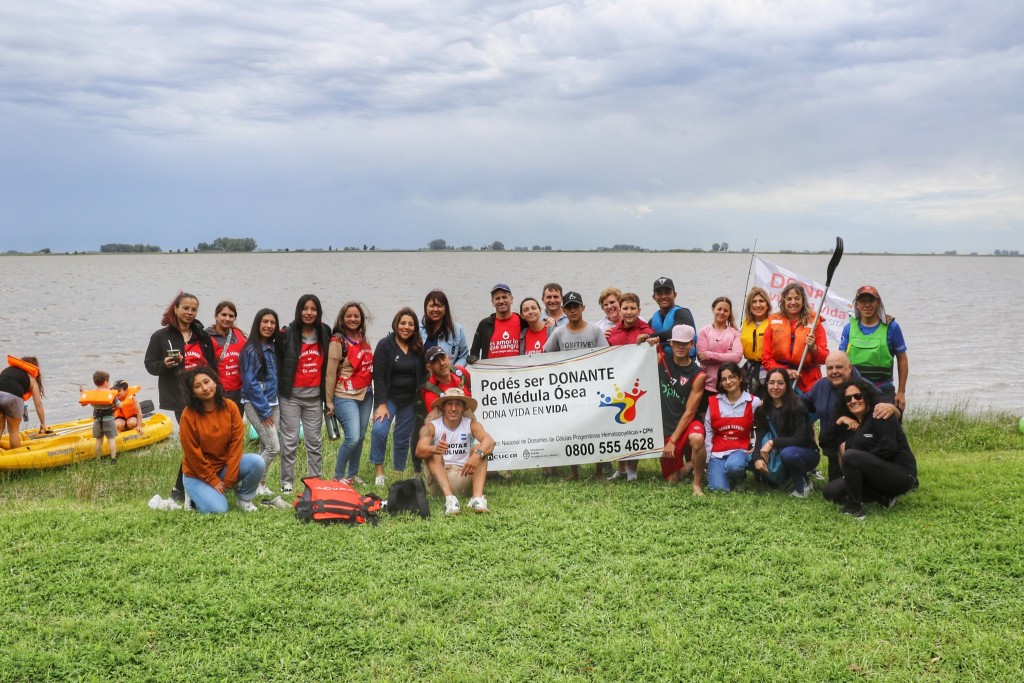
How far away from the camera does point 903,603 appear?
5586mm

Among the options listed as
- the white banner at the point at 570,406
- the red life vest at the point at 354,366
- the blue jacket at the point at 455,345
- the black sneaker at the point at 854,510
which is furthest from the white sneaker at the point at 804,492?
the red life vest at the point at 354,366

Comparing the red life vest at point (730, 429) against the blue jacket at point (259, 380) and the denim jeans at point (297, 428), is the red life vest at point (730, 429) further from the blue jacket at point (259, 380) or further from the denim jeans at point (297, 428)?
the blue jacket at point (259, 380)

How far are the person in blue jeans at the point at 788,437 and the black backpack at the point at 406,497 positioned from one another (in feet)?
11.0

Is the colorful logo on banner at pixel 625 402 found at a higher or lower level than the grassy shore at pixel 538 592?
higher

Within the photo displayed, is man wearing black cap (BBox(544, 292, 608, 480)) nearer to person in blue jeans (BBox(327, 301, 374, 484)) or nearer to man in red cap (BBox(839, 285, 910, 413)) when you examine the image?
person in blue jeans (BBox(327, 301, 374, 484))

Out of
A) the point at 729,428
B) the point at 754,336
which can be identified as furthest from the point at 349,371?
the point at 754,336

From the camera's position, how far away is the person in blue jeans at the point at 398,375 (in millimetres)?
8719

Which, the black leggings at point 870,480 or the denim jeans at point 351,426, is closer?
the black leggings at point 870,480

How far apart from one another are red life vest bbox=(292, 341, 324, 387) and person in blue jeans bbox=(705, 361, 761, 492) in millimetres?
4133

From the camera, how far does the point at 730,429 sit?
8180mm

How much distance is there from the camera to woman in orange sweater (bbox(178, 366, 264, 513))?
7504 mm

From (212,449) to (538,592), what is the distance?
3.59 meters

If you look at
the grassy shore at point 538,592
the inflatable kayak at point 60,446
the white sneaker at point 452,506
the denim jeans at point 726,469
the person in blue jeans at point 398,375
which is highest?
the person in blue jeans at point 398,375

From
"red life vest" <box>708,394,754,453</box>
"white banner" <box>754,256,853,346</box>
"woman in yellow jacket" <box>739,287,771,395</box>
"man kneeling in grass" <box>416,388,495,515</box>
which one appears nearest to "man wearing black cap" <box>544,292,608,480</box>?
"man kneeling in grass" <box>416,388,495,515</box>
